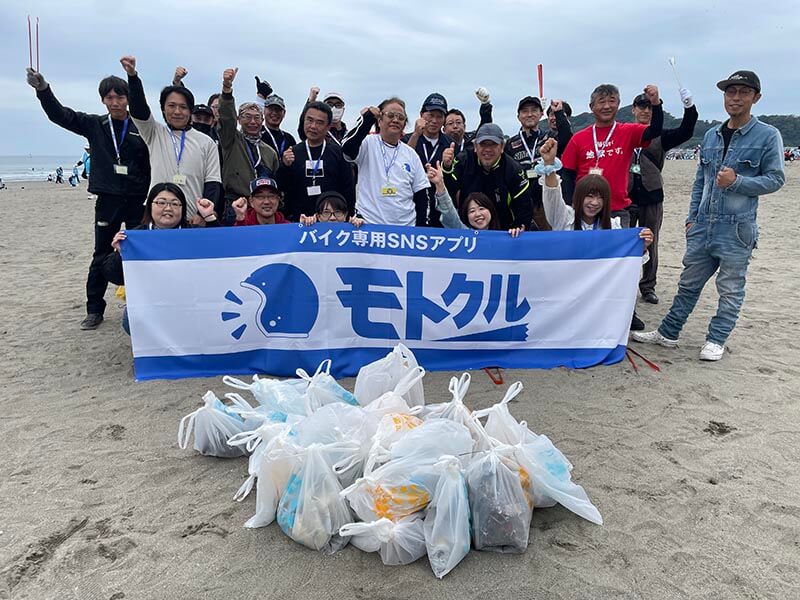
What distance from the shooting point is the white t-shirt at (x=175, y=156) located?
15.5 ft

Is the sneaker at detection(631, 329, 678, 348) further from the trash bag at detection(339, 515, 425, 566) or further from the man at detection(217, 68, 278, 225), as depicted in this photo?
the man at detection(217, 68, 278, 225)

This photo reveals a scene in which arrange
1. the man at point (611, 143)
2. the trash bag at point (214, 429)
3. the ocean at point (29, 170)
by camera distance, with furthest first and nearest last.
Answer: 1. the ocean at point (29, 170)
2. the man at point (611, 143)
3. the trash bag at point (214, 429)

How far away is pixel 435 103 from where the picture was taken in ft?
18.6

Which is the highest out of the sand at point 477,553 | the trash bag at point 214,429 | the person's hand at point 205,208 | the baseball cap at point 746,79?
the baseball cap at point 746,79

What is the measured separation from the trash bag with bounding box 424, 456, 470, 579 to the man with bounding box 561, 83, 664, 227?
141 inches

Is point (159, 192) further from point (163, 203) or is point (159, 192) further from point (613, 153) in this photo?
point (613, 153)

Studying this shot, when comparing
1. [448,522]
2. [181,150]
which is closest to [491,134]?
[181,150]

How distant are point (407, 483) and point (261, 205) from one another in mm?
3089

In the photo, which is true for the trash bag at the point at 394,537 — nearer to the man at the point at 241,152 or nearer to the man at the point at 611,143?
the man at the point at 241,152

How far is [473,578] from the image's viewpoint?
229 cm

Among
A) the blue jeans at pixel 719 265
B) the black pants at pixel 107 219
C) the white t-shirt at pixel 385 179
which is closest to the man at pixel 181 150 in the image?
the black pants at pixel 107 219

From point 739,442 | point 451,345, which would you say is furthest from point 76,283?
point 739,442

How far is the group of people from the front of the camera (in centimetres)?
446

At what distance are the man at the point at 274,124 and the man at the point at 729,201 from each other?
402 centimetres
